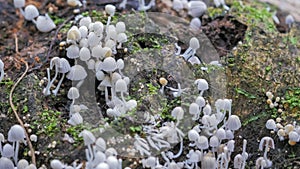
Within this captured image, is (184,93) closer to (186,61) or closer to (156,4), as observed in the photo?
(186,61)

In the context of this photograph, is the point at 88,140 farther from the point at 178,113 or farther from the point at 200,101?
the point at 200,101

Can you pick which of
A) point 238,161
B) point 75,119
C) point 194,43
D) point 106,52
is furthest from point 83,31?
point 238,161

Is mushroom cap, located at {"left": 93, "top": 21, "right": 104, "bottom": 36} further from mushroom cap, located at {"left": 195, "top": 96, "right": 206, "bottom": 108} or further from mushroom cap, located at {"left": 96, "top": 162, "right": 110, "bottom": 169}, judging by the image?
mushroom cap, located at {"left": 96, "top": 162, "right": 110, "bottom": 169}

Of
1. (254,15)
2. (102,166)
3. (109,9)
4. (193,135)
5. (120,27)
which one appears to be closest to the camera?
(102,166)

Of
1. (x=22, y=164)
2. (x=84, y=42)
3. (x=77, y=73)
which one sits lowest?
(x=22, y=164)

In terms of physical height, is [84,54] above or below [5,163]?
above

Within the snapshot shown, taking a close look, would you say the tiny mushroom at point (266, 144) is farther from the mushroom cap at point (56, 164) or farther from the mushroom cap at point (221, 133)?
the mushroom cap at point (56, 164)

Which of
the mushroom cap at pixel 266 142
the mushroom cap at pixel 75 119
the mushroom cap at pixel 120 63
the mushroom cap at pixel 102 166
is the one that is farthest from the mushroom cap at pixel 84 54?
the mushroom cap at pixel 266 142
